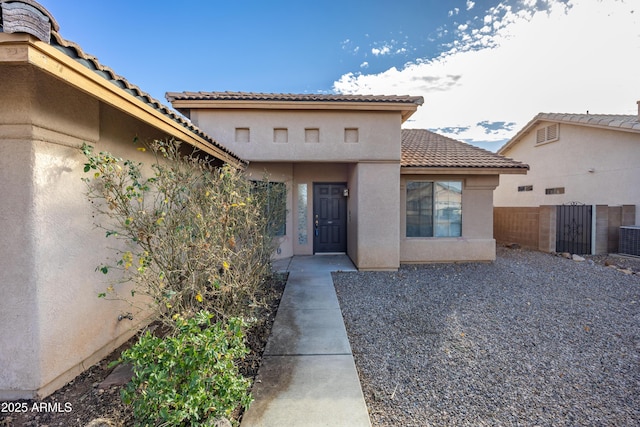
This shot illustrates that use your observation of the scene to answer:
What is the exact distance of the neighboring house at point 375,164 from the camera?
7.39 m

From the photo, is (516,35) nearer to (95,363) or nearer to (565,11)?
(565,11)

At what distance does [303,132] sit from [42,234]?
596 centimetres

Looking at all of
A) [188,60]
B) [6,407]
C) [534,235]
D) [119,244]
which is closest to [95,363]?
[6,407]

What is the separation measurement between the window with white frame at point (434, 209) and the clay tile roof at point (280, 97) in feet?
8.48

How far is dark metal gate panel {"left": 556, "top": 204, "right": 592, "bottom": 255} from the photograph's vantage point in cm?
1030

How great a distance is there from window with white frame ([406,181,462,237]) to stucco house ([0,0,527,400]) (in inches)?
1.3

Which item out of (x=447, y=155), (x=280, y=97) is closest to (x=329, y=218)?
(x=280, y=97)

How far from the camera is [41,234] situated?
264cm

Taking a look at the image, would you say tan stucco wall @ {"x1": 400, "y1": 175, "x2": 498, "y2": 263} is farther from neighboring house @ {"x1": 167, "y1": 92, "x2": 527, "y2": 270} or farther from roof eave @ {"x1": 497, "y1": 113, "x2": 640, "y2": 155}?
roof eave @ {"x1": 497, "y1": 113, "x2": 640, "y2": 155}

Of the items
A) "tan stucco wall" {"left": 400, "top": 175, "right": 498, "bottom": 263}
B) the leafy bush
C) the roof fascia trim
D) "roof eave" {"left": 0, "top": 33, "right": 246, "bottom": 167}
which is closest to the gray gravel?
"tan stucco wall" {"left": 400, "top": 175, "right": 498, "bottom": 263}

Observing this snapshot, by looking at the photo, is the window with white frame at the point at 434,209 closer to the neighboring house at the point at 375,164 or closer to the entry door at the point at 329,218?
the neighboring house at the point at 375,164

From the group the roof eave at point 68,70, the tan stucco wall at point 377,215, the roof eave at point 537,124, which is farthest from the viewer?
the roof eave at point 537,124

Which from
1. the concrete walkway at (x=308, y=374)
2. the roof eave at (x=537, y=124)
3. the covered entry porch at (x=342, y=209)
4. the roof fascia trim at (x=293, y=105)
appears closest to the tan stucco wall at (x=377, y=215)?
the covered entry porch at (x=342, y=209)

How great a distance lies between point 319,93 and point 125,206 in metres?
6.08
